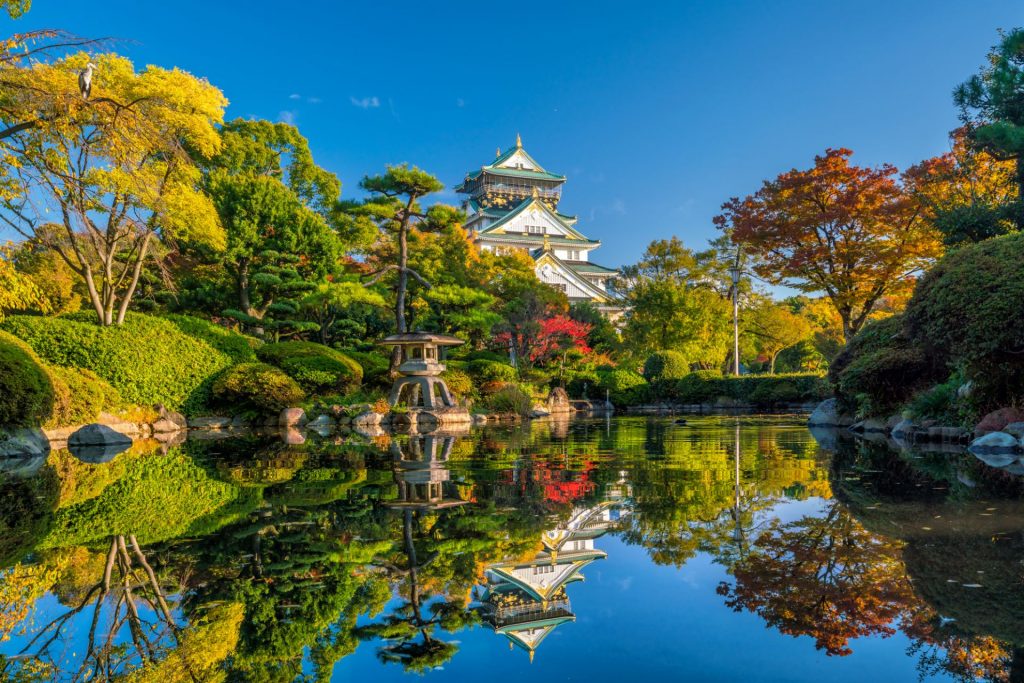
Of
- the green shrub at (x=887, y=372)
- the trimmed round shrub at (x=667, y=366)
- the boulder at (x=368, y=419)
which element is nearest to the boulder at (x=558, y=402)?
the trimmed round shrub at (x=667, y=366)

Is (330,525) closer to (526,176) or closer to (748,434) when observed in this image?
(748,434)

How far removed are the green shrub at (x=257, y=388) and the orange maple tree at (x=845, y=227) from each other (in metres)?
14.2

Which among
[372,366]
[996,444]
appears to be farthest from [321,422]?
[996,444]

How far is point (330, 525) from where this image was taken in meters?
4.05

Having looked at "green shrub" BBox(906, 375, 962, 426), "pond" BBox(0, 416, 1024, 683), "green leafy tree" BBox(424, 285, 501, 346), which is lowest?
"pond" BBox(0, 416, 1024, 683)

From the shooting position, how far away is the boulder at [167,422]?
14.6m

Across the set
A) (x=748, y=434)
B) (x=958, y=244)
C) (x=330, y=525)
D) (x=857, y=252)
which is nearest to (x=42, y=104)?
(x=330, y=525)

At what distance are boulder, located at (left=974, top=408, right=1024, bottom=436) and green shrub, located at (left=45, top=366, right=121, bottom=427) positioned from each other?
14198 mm

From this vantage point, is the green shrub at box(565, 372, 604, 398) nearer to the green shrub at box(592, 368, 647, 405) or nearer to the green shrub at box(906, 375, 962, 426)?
the green shrub at box(592, 368, 647, 405)

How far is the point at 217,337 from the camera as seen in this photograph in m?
16.3

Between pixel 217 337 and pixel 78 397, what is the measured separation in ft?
14.1

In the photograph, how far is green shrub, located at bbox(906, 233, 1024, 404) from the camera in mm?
7719

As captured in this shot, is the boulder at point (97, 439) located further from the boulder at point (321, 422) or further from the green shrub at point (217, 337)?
the green shrub at point (217, 337)

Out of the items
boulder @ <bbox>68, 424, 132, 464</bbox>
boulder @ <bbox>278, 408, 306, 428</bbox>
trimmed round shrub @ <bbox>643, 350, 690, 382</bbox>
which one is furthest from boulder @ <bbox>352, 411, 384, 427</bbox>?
trimmed round shrub @ <bbox>643, 350, 690, 382</bbox>
